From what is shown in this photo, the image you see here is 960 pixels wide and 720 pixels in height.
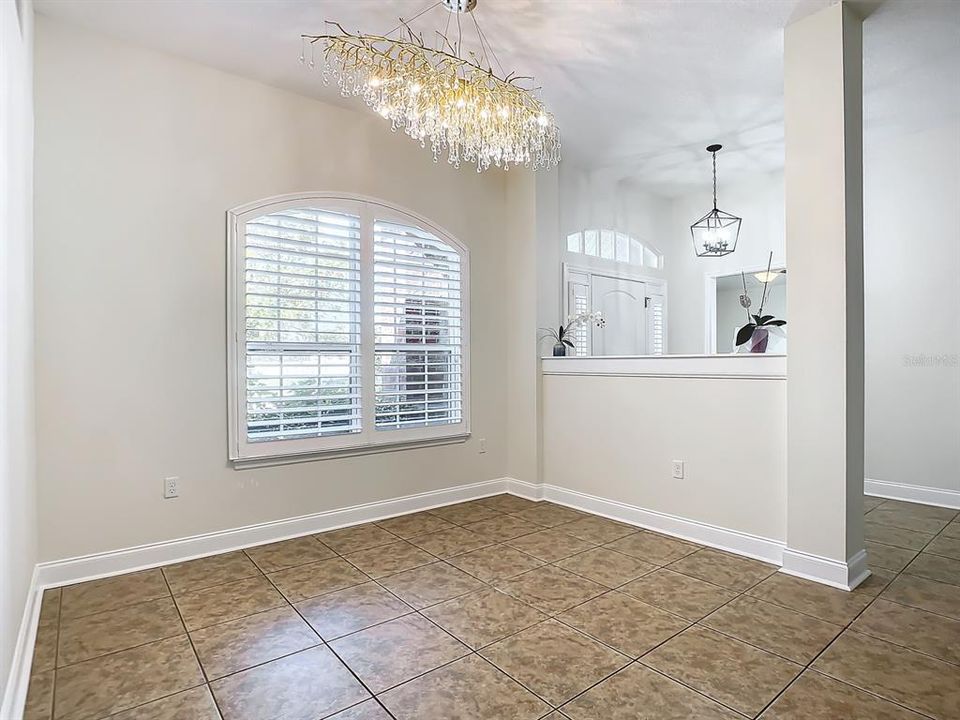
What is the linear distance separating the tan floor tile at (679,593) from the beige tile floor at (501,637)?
0.5 inches

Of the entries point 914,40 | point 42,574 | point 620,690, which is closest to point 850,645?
point 620,690

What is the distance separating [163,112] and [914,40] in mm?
4281

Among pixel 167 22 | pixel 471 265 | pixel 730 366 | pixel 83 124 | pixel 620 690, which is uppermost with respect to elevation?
pixel 167 22

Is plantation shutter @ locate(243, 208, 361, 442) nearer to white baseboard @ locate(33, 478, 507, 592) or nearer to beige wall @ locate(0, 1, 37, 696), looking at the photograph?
white baseboard @ locate(33, 478, 507, 592)

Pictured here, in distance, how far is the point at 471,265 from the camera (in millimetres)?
4590

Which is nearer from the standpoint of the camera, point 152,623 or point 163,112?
point 152,623

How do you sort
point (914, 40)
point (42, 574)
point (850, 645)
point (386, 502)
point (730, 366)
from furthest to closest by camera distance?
point (386, 502)
point (730, 366)
point (914, 40)
point (42, 574)
point (850, 645)

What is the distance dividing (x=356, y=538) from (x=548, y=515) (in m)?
1.42

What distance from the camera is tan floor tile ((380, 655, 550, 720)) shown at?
1.83m

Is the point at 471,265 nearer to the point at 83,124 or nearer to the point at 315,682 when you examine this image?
the point at 83,124

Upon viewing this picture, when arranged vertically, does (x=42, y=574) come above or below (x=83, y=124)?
below

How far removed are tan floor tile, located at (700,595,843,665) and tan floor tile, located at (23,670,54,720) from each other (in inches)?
97.9

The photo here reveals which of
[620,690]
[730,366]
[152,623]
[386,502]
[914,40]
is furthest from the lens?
[386,502]

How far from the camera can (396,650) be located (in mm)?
2230
